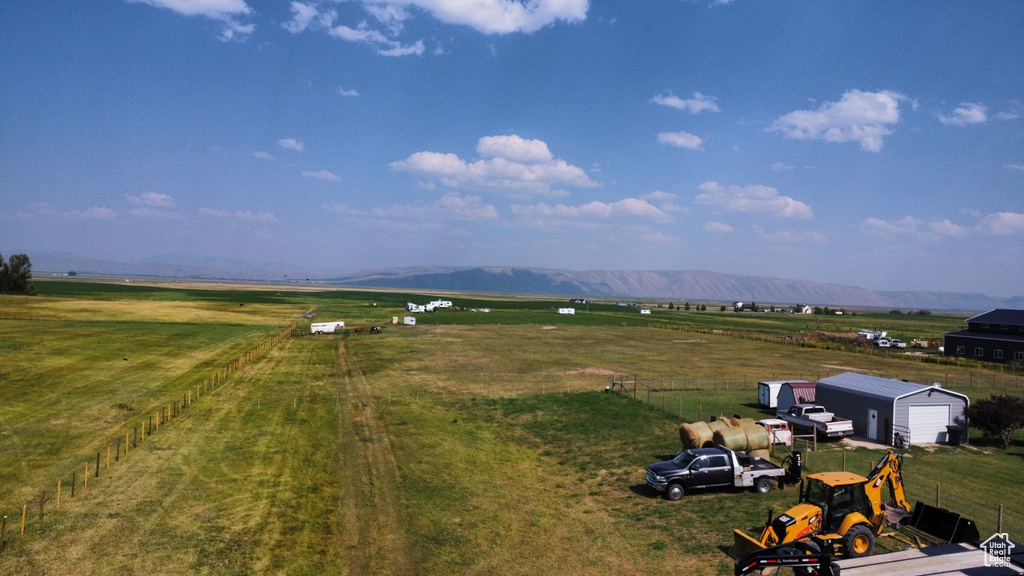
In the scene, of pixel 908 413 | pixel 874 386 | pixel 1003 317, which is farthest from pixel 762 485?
pixel 1003 317

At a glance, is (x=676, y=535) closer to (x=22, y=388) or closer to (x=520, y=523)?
(x=520, y=523)

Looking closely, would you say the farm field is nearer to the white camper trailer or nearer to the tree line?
the white camper trailer

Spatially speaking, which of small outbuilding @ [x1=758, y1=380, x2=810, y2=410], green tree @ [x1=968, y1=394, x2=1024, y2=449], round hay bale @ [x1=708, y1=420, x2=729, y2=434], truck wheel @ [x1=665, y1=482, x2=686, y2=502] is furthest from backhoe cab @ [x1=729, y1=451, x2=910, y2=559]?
small outbuilding @ [x1=758, y1=380, x2=810, y2=410]

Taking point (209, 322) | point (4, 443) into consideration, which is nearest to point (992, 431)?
point (4, 443)

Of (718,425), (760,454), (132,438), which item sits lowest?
(132,438)

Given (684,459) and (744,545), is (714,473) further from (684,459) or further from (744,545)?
(744,545)

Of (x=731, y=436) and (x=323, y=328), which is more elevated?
(x=731, y=436)

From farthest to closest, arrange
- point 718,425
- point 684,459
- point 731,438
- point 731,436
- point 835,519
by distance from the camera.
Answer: point 718,425
point 731,436
point 731,438
point 684,459
point 835,519
